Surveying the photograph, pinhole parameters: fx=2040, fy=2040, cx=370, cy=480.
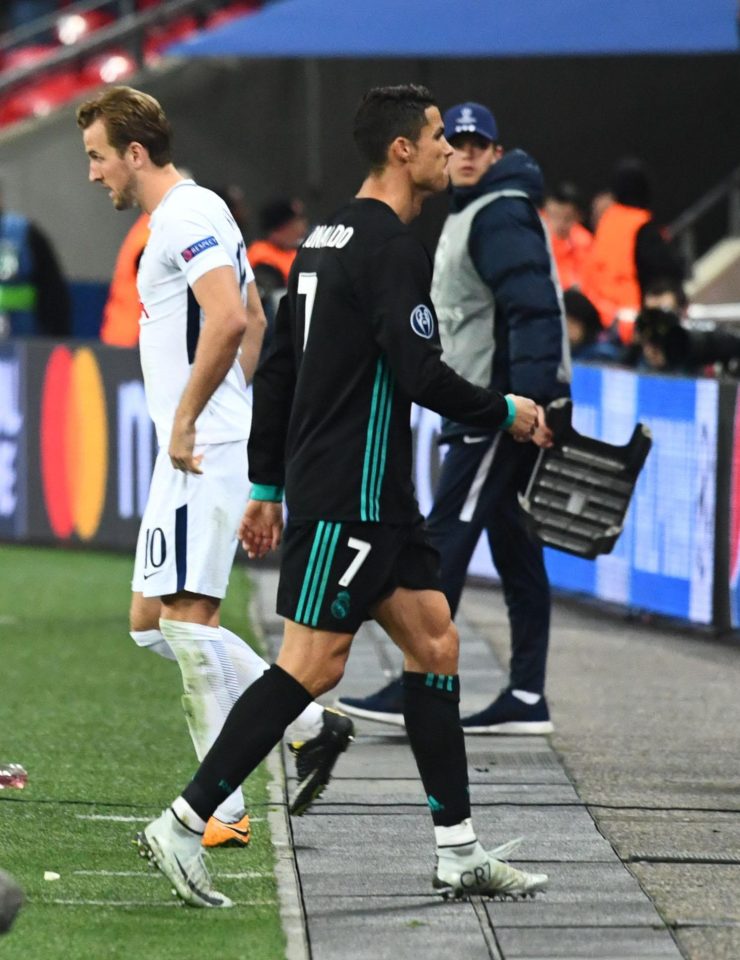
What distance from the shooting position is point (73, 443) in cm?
1221

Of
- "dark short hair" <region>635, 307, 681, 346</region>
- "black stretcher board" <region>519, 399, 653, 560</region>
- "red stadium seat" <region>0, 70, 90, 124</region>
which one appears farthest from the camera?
"red stadium seat" <region>0, 70, 90, 124</region>

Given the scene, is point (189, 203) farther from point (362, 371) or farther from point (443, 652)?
point (443, 652)

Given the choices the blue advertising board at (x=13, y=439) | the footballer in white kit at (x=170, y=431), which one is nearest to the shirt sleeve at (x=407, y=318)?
the footballer in white kit at (x=170, y=431)

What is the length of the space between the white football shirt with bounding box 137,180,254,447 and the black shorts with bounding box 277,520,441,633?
2.27 feet

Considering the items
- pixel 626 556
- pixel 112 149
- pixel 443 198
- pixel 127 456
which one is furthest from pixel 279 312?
pixel 443 198

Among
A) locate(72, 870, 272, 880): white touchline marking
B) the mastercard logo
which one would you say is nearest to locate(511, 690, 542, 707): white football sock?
locate(72, 870, 272, 880): white touchline marking

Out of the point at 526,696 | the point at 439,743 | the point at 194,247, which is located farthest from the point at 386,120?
the point at 526,696

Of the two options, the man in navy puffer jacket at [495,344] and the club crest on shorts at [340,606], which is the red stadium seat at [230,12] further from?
the club crest on shorts at [340,606]

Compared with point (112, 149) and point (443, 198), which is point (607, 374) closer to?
point (112, 149)

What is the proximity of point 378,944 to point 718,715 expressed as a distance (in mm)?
3280

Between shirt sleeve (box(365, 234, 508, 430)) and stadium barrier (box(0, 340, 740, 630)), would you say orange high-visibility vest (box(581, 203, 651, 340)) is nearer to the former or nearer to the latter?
stadium barrier (box(0, 340, 740, 630))

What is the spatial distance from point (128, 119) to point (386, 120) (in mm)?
804

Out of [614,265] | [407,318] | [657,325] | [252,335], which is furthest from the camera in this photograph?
[614,265]

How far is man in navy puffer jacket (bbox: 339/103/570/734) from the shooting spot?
6.73 metres
